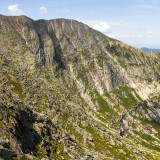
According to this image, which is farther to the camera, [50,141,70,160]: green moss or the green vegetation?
the green vegetation

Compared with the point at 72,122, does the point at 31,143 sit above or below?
above

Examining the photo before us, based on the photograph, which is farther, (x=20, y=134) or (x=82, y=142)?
(x=82, y=142)

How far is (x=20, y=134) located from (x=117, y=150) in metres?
124

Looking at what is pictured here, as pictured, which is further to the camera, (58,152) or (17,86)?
(17,86)

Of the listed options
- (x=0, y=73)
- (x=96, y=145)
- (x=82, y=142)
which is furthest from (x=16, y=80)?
(x=96, y=145)

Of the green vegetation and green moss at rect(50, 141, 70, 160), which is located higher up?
the green vegetation

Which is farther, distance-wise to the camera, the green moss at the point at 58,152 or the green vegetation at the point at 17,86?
the green vegetation at the point at 17,86

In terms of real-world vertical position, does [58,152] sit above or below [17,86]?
below

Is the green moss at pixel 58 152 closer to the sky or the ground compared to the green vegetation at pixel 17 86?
closer to the ground

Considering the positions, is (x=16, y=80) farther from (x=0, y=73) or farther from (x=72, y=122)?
(x=72, y=122)

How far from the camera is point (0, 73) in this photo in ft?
563

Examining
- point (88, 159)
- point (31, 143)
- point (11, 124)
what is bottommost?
point (88, 159)

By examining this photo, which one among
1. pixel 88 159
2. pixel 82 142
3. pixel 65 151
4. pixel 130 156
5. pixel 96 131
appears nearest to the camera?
pixel 88 159

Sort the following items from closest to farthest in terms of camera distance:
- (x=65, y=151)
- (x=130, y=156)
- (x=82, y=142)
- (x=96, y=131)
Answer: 1. (x=65, y=151)
2. (x=82, y=142)
3. (x=130, y=156)
4. (x=96, y=131)
